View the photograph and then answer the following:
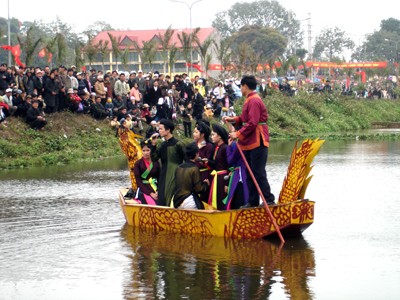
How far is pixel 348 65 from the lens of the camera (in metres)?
79.8

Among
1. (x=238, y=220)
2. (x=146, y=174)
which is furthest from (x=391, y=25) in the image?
(x=238, y=220)

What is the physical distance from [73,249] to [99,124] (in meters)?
18.2

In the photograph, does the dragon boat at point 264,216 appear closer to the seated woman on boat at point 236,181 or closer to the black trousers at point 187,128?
the seated woman on boat at point 236,181

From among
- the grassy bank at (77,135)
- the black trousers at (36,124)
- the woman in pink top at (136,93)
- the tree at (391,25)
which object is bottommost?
the grassy bank at (77,135)

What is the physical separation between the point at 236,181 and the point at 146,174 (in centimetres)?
179

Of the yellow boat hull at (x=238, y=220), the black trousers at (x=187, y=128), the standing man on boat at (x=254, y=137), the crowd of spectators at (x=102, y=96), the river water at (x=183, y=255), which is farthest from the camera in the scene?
the black trousers at (x=187, y=128)

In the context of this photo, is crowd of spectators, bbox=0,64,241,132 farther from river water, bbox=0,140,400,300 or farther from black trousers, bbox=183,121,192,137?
river water, bbox=0,140,400,300

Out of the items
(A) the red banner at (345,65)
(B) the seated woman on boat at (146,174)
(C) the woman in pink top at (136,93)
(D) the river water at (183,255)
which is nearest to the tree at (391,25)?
(A) the red banner at (345,65)

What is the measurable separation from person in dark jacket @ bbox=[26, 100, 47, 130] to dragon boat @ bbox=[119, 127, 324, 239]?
1414cm

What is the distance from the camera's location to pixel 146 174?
1469 cm

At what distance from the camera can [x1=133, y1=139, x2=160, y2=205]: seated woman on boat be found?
14641mm

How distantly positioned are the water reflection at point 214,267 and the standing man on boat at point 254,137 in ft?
2.81

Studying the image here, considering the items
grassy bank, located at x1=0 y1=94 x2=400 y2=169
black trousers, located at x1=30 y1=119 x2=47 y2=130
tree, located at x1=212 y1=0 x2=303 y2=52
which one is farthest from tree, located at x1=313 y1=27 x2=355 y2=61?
black trousers, located at x1=30 y1=119 x2=47 y2=130

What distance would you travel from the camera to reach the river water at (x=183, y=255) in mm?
10062
